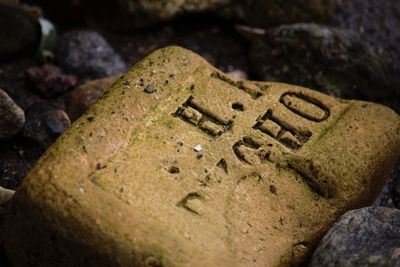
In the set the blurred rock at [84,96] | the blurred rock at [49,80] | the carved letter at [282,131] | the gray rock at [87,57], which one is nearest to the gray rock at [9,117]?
the blurred rock at [84,96]

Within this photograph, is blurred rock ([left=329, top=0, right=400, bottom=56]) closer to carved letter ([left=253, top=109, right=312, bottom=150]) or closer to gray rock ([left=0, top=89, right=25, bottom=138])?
carved letter ([left=253, top=109, right=312, bottom=150])

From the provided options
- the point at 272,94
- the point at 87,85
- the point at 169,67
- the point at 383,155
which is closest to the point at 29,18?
the point at 87,85

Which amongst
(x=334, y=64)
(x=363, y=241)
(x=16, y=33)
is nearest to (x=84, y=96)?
(x=16, y=33)

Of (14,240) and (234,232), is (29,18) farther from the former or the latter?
(234,232)

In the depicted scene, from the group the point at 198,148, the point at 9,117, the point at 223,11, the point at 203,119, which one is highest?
the point at 223,11

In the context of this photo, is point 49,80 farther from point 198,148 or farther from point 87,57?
point 198,148

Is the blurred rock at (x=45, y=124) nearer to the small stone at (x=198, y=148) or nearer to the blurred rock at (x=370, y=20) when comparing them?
the small stone at (x=198, y=148)

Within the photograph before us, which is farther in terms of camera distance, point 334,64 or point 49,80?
point 334,64
